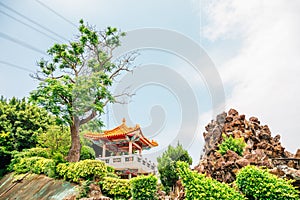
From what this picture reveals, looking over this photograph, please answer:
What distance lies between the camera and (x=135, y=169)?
13.6m

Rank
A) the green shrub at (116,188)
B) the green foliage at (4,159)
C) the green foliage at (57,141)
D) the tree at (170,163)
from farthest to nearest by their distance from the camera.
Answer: the green foliage at (4,159) → the green foliage at (57,141) → the tree at (170,163) → the green shrub at (116,188)

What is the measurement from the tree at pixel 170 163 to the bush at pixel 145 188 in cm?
429

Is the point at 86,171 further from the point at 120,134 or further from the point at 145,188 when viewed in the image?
the point at 120,134

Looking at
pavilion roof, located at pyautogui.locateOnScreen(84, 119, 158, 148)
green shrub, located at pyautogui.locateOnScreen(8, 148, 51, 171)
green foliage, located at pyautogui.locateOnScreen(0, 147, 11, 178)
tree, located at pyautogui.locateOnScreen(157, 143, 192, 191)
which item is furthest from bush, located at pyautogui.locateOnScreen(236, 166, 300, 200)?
green foliage, located at pyautogui.locateOnScreen(0, 147, 11, 178)

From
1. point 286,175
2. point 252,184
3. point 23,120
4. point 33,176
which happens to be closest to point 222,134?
point 286,175

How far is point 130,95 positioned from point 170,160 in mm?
4086

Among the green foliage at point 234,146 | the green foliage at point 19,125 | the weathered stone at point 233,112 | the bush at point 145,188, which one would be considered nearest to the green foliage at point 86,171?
the bush at point 145,188

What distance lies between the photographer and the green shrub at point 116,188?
29.5 ft

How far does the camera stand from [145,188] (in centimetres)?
775

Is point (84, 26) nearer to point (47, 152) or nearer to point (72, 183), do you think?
point (47, 152)

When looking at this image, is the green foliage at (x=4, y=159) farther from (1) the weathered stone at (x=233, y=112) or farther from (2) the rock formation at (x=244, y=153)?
(1) the weathered stone at (x=233, y=112)

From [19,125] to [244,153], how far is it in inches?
500

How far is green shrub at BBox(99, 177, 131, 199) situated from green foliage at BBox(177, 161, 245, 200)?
3.53 meters

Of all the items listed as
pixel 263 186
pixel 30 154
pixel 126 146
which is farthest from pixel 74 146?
pixel 263 186
